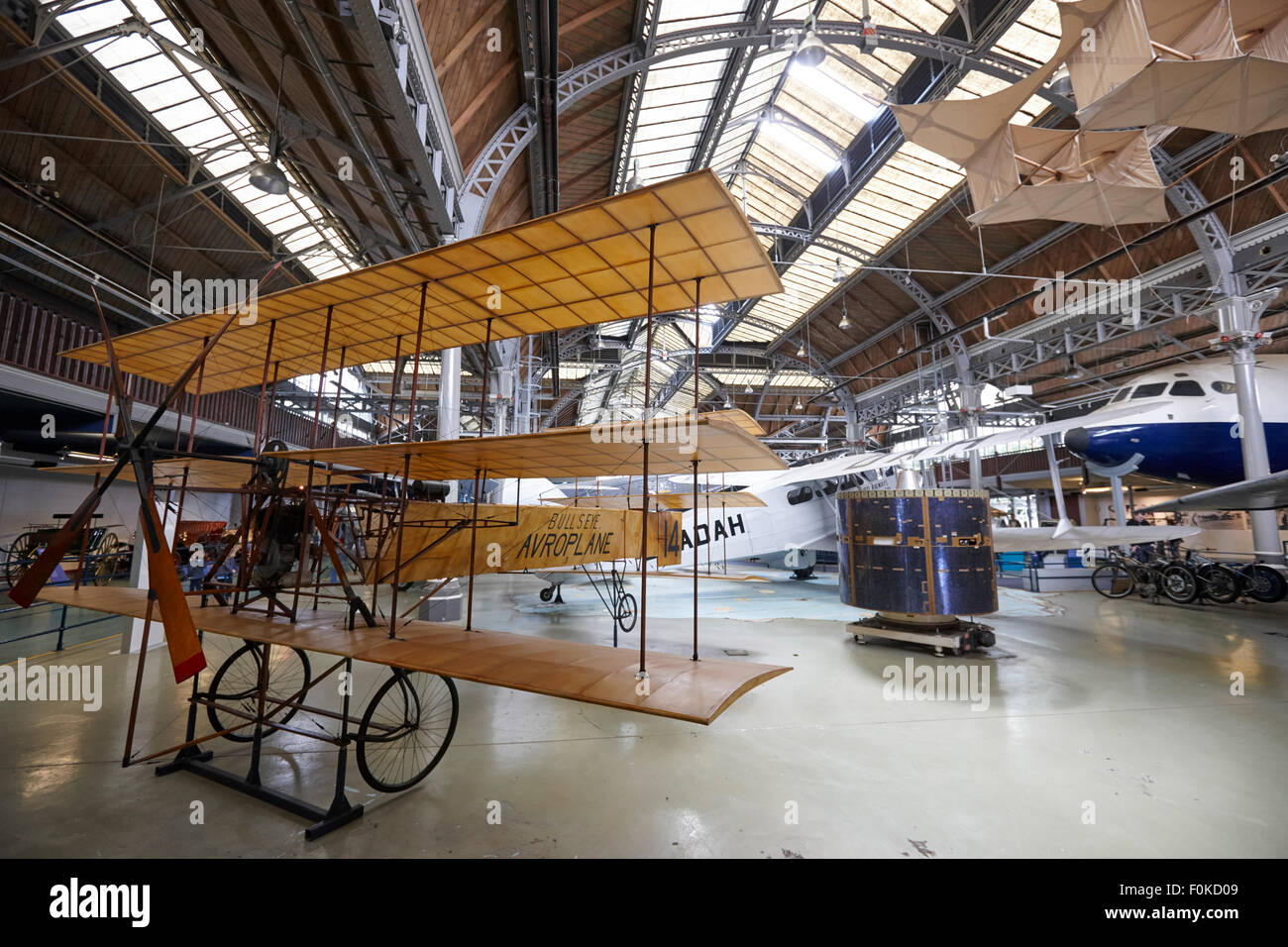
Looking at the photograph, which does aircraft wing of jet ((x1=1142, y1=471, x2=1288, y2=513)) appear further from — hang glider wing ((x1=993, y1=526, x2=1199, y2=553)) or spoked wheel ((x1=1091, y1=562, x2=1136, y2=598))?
spoked wheel ((x1=1091, y1=562, x2=1136, y2=598))

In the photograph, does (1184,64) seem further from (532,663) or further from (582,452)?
(532,663)

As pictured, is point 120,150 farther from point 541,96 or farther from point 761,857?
point 761,857

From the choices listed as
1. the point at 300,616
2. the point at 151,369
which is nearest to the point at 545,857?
the point at 300,616

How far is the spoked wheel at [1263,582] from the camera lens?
11367 mm

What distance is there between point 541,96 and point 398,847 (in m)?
10.3

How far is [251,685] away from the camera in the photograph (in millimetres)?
5762

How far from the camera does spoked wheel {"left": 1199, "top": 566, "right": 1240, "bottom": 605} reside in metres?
11.8

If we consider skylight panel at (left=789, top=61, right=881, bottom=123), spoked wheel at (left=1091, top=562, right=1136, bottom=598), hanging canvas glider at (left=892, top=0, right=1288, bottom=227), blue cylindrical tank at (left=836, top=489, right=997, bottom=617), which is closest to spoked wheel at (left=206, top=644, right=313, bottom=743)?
blue cylindrical tank at (left=836, top=489, right=997, bottom=617)

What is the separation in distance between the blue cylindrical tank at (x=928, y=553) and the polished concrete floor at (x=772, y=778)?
1.08 m

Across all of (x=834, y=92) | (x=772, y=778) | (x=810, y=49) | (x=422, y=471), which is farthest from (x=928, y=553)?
(x=834, y=92)

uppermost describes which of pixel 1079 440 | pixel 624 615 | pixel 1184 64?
pixel 1184 64

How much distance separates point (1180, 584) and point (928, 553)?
10.2m

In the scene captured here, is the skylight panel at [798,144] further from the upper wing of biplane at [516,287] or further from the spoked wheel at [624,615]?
the upper wing of biplane at [516,287]

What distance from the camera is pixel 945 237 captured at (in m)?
16.7
